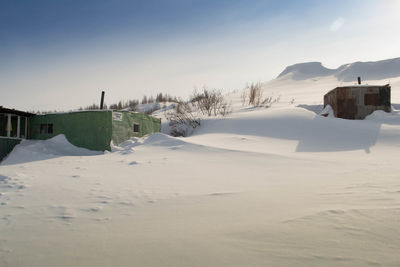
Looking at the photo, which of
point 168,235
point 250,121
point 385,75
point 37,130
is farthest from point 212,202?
point 385,75

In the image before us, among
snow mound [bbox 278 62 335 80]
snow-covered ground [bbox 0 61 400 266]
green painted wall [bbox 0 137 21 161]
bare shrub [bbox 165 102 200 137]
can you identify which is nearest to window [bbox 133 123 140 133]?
bare shrub [bbox 165 102 200 137]

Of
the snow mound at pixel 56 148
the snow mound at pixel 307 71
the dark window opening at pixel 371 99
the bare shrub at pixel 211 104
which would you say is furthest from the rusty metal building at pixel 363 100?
the snow mound at pixel 307 71

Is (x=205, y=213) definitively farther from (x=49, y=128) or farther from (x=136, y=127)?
(x=49, y=128)

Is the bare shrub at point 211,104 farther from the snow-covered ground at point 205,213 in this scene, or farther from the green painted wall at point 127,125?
the snow-covered ground at point 205,213

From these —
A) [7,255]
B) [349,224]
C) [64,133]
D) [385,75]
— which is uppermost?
[385,75]

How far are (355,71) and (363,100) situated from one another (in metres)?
31.4

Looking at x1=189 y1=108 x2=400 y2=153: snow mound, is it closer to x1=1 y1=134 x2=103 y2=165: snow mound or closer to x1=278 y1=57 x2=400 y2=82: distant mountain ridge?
x1=1 y1=134 x2=103 y2=165: snow mound

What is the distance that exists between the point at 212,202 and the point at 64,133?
9.32 meters

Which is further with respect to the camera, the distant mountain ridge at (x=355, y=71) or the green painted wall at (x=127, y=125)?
the distant mountain ridge at (x=355, y=71)

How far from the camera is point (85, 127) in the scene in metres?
10.0

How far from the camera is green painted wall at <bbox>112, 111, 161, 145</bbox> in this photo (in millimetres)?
9844

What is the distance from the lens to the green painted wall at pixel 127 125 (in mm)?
9844

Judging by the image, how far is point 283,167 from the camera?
5.15 m

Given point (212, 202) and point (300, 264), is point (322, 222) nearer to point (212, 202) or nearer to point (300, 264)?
point (300, 264)
